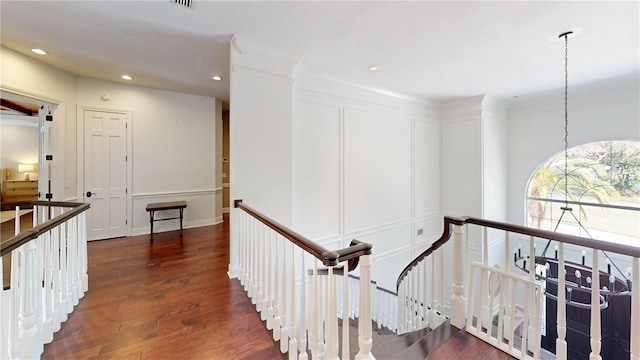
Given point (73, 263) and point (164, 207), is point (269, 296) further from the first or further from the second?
point (164, 207)

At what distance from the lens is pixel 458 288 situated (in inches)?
89.2

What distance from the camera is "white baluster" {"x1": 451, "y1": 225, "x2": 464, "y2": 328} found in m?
2.22

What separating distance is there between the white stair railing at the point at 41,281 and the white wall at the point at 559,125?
283 inches

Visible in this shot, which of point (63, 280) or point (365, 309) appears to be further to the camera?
point (63, 280)

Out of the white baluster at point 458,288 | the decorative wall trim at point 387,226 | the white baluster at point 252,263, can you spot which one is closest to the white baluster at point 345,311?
the white baluster at point 252,263

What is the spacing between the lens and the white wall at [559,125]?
169 inches

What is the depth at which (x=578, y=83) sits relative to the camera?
13.7 ft

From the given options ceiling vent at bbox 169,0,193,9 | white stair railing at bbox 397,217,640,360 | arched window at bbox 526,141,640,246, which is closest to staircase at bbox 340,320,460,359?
white stair railing at bbox 397,217,640,360

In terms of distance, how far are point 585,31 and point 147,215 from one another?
6.58 meters

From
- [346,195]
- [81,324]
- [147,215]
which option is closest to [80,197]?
[147,215]

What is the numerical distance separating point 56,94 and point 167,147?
62.2 inches

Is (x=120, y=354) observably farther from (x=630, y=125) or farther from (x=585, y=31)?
(x=630, y=125)

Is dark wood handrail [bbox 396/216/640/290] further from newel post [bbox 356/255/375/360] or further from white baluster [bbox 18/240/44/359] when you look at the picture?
white baluster [bbox 18/240/44/359]

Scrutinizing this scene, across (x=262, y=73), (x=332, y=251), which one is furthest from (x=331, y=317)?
(x=262, y=73)
